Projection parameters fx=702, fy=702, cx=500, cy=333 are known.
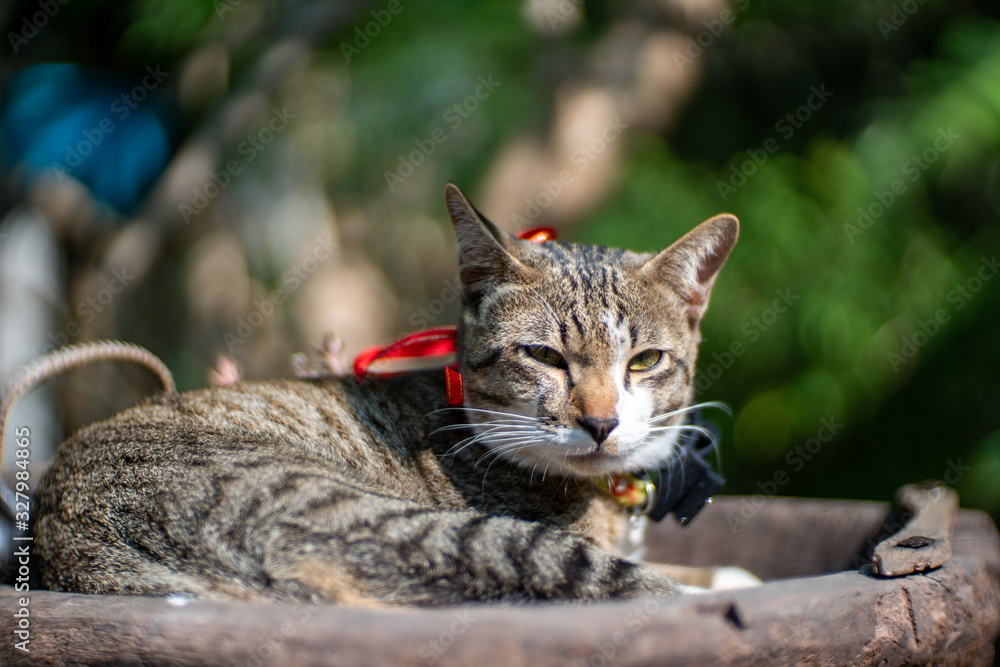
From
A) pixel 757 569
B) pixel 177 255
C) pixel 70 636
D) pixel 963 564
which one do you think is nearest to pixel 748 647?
pixel 963 564

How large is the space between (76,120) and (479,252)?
2639mm

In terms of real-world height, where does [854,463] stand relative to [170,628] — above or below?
below

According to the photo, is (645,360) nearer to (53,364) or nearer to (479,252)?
(479,252)

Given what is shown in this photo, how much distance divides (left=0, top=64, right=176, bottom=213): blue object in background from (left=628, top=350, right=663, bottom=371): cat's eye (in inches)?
114

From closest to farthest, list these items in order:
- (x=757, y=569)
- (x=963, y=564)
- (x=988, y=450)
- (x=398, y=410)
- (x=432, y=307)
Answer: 1. (x=963, y=564)
2. (x=398, y=410)
3. (x=757, y=569)
4. (x=988, y=450)
5. (x=432, y=307)

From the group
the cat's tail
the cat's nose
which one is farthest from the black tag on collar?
the cat's tail

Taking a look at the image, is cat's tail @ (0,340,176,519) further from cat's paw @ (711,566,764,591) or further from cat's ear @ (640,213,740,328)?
cat's paw @ (711,566,764,591)

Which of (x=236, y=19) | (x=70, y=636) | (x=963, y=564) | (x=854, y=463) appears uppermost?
(x=236, y=19)

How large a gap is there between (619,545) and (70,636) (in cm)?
110

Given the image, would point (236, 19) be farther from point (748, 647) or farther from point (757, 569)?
point (748, 647)

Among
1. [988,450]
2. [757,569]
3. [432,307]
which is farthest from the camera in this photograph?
[432,307]

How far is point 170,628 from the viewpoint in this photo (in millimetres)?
855

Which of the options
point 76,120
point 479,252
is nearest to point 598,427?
point 479,252

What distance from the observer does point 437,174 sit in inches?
134
